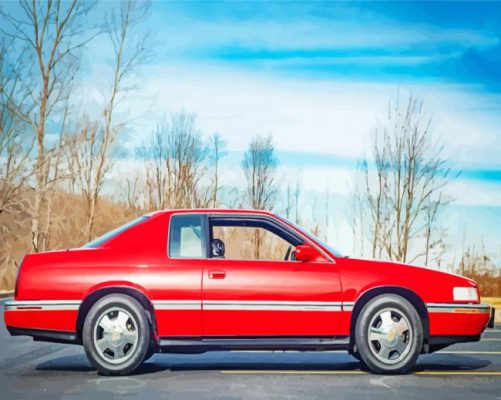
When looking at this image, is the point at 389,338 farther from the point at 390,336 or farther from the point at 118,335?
the point at 118,335

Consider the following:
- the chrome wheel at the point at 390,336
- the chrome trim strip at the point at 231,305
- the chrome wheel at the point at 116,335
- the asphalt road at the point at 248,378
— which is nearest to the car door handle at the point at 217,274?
the chrome trim strip at the point at 231,305

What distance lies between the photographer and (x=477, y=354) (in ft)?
34.1

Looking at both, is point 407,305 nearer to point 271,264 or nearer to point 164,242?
point 271,264

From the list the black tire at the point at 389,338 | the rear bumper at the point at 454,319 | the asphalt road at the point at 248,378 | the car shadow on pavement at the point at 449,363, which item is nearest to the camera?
the asphalt road at the point at 248,378

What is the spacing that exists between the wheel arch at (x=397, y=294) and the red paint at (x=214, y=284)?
5cm

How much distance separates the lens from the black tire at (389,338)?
8.06 metres

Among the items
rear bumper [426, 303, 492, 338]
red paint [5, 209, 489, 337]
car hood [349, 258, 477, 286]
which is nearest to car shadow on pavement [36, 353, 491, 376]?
rear bumper [426, 303, 492, 338]

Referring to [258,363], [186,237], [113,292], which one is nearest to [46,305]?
[113,292]

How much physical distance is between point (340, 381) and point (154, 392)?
1924 millimetres

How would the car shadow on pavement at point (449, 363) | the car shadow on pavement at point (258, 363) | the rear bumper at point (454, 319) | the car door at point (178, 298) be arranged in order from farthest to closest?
the car shadow on pavement at point (449, 363)
the car shadow on pavement at point (258, 363)
the rear bumper at point (454, 319)
the car door at point (178, 298)

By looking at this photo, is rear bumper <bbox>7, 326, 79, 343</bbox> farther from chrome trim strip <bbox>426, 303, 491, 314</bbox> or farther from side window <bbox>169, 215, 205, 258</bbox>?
chrome trim strip <bbox>426, 303, 491, 314</bbox>

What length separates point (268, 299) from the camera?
7996 mm

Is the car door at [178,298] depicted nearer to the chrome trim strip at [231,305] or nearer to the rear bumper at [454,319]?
the chrome trim strip at [231,305]

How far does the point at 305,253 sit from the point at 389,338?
1259 mm
